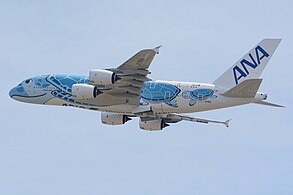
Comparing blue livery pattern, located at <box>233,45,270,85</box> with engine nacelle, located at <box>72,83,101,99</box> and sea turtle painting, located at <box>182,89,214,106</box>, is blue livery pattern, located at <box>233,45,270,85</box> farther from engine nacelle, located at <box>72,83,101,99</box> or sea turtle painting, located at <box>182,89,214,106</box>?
engine nacelle, located at <box>72,83,101,99</box>

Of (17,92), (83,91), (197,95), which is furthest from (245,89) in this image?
(17,92)

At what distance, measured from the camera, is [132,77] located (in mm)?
71250

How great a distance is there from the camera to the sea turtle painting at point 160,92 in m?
73.8

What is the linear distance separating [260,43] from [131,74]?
12.7 m

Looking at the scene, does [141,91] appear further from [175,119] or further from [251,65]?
[251,65]

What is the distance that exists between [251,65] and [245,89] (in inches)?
274

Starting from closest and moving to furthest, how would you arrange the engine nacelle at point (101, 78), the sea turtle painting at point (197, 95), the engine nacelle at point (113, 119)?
the engine nacelle at point (101, 78), the sea turtle painting at point (197, 95), the engine nacelle at point (113, 119)

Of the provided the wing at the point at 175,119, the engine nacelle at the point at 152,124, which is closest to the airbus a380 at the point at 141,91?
the wing at the point at 175,119

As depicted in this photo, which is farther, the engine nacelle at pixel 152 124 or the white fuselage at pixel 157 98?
the engine nacelle at pixel 152 124

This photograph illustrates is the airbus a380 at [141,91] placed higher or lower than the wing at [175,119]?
higher

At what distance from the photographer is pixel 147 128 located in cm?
7950

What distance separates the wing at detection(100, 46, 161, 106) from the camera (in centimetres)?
6806

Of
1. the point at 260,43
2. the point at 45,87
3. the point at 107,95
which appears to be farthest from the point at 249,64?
the point at 45,87

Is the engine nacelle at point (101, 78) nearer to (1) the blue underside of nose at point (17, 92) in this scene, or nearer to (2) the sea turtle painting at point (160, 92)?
(2) the sea turtle painting at point (160, 92)
